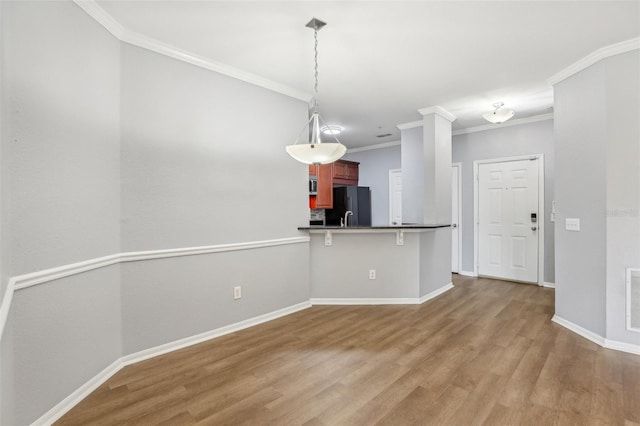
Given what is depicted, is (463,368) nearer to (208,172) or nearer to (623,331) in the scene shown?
(623,331)

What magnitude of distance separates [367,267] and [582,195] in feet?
7.67

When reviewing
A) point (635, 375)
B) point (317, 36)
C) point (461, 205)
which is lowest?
point (635, 375)

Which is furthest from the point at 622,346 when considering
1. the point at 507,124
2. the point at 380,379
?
the point at 507,124

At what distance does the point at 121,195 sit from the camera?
2.40 metres

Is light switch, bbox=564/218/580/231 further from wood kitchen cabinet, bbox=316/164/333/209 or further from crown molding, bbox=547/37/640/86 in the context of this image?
wood kitchen cabinet, bbox=316/164/333/209

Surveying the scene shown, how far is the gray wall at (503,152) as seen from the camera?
4.69m

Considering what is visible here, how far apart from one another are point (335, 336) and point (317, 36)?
2664 millimetres

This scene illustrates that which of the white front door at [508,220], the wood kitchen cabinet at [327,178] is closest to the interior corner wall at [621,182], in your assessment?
Result: the white front door at [508,220]

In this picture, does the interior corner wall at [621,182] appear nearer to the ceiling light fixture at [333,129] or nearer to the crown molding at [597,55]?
the crown molding at [597,55]

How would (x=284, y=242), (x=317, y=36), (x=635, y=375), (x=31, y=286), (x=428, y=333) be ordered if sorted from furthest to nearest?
1. (x=284, y=242)
2. (x=428, y=333)
3. (x=317, y=36)
4. (x=635, y=375)
5. (x=31, y=286)

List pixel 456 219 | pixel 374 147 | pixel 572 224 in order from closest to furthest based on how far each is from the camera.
→ pixel 572 224
pixel 456 219
pixel 374 147

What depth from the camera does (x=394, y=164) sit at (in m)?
6.34

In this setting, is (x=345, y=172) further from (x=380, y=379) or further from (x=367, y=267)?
(x=380, y=379)

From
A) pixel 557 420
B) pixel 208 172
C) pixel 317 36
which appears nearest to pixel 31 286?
pixel 208 172
